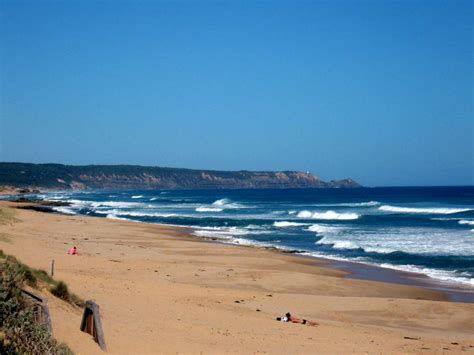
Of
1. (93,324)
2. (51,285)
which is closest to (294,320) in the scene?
(93,324)

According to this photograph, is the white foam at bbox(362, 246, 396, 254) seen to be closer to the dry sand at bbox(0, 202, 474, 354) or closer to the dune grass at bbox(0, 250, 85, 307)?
the dry sand at bbox(0, 202, 474, 354)

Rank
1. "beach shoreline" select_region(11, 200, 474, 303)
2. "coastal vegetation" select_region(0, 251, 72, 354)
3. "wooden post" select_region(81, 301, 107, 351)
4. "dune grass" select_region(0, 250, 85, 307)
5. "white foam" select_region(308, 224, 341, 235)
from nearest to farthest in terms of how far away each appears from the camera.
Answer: "coastal vegetation" select_region(0, 251, 72, 354), "wooden post" select_region(81, 301, 107, 351), "dune grass" select_region(0, 250, 85, 307), "beach shoreline" select_region(11, 200, 474, 303), "white foam" select_region(308, 224, 341, 235)

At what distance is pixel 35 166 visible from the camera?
606 feet

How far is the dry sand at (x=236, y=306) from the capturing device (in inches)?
392

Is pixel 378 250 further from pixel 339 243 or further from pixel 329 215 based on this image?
pixel 329 215

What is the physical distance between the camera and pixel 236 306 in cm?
1370

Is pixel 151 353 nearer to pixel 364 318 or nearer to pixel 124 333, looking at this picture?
pixel 124 333

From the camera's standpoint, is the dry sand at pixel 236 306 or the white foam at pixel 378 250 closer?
the dry sand at pixel 236 306

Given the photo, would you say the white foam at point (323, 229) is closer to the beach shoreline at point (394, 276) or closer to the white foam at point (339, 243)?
the white foam at point (339, 243)

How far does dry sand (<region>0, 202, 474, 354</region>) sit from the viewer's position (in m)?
9.97

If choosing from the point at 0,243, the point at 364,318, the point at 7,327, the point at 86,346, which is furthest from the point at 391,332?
the point at 0,243

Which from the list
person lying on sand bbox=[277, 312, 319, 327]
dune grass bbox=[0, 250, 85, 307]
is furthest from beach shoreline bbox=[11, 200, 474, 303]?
dune grass bbox=[0, 250, 85, 307]

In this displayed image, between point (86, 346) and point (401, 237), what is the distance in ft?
86.7

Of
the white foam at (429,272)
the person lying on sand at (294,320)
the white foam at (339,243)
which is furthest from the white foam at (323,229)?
the person lying on sand at (294,320)
